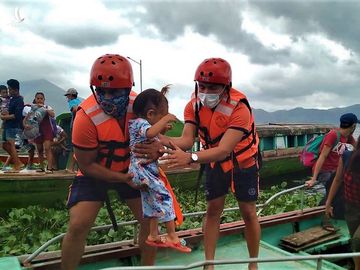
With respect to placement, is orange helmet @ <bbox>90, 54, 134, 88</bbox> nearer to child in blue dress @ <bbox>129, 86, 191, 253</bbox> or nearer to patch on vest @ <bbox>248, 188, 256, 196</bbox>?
child in blue dress @ <bbox>129, 86, 191, 253</bbox>

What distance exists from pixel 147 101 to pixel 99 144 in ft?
1.74

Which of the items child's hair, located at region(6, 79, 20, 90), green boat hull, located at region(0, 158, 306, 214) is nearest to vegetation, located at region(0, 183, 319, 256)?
green boat hull, located at region(0, 158, 306, 214)

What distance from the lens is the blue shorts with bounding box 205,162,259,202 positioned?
3.79 metres

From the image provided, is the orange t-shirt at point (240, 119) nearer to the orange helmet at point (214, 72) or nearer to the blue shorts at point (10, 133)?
the orange helmet at point (214, 72)

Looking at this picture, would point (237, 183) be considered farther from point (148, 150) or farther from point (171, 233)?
point (148, 150)

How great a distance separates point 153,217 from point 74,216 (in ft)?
2.12

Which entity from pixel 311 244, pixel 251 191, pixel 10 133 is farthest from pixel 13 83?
pixel 311 244

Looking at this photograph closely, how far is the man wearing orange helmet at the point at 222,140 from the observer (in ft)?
11.2

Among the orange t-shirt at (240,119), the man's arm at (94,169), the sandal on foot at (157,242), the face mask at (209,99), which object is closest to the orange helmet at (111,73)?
the man's arm at (94,169)

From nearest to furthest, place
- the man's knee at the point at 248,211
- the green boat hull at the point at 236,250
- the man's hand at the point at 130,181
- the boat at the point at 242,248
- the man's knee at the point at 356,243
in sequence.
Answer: the man's hand at the point at 130,181, the man's knee at the point at 356,243, the man's knee at the point at 248,211, the boat at the point at 242,248, the green boat hull at the point at 236,250

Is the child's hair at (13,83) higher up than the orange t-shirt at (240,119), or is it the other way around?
the child's hair at (13,83)

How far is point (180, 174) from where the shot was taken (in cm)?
1191

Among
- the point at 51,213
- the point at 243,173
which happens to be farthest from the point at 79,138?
the point at 51,213


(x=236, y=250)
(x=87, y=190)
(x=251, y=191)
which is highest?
(x=87, y=190)
